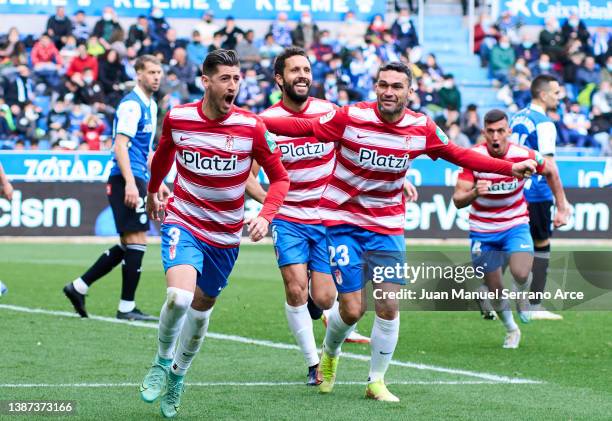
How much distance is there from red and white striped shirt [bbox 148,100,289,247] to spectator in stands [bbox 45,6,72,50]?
21.1m

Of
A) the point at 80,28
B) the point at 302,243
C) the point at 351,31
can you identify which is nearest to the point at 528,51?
the point at 351,31

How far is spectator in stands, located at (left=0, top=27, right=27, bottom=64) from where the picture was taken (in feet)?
87.1

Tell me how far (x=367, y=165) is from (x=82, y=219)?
47.0ft

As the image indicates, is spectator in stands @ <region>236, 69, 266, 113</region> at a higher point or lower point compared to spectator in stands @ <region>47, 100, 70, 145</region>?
higher

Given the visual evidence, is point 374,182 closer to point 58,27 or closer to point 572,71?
point 58,27

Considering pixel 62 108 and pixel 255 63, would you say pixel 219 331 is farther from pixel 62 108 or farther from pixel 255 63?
pixel 255 63

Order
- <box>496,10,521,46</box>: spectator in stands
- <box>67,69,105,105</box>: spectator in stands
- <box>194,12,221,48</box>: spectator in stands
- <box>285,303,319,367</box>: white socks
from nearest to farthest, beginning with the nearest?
<box>285,303,319,367</box>: white socks, <box>67,69,105,105</box>: spectator in stands, <box>194,12,221,48</box>: spectator in stands, <box>496,10,521,46</box>: spectator in stands

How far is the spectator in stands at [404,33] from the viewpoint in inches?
1185

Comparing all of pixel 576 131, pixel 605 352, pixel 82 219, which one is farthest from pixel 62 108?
pixel 605 352

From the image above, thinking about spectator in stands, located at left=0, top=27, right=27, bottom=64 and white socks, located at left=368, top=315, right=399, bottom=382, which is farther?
spectator in stands, located at left=0, top=27, right=27, bottom=64

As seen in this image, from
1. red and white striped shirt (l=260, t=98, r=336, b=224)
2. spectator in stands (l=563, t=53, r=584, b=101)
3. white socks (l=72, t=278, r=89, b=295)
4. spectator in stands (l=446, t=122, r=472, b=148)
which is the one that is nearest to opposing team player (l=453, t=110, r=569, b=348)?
red and white striped shirt (l=260, t=98, r=336, b=224)

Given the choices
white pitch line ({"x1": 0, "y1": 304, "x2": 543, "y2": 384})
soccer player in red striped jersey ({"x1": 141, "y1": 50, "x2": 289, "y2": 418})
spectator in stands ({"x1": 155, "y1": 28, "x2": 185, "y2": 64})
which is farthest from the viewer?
spectator in stands ({"x1": 155, "y1": 28, "x2": 185, "y2": 64})

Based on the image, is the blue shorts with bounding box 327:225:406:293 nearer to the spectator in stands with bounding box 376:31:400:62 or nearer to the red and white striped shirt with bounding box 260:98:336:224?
the red and white striped shirt with bounding box 260:98:336:224

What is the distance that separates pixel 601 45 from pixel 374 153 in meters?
25.2
